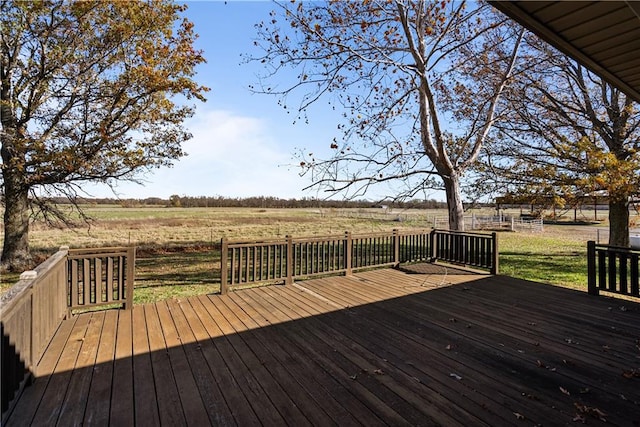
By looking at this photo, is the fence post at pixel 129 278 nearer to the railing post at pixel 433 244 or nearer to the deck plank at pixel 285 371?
the deck plank at pixel 285 371

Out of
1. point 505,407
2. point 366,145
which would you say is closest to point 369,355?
point 505,407

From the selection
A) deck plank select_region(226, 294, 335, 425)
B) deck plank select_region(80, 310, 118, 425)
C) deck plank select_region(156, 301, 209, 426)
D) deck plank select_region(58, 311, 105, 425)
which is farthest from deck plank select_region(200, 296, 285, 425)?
deck plank select_region(58, 311, 105, 425)

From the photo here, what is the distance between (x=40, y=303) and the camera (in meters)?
2.97

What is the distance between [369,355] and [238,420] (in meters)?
1.39

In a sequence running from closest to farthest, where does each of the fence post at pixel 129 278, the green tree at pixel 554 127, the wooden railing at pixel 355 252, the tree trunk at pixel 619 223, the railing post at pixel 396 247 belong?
the fence post at pixel 129 278
the wooden railing at pixel 355 252
the railing post at pixel 396 247
the green tree at pixel 554 127
the tree trunk at pixel 619 223

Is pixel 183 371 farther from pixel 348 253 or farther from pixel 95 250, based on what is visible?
pixel 348 253

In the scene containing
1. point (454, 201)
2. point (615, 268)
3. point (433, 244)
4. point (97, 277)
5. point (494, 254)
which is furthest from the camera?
point (454, 201)

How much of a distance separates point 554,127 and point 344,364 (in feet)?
32.5

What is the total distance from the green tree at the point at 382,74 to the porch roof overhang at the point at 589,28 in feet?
16.4

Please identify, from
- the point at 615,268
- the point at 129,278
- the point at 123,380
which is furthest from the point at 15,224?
the point at 615,268

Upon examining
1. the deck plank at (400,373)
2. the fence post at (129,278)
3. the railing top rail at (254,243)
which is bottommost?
the deck plank at (400,373)

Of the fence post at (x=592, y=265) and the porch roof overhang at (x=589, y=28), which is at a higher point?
the porch roof overhang at (x=589, y=28)

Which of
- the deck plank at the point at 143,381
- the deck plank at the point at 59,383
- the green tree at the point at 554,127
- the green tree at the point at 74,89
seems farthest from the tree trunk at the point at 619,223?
the green tree at the point at 74,89

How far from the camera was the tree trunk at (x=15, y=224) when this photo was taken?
9.26 meters
